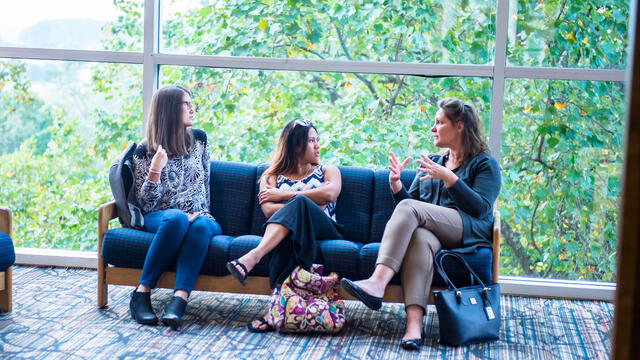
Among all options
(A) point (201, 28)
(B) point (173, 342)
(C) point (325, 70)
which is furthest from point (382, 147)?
(B) point (173, 342)

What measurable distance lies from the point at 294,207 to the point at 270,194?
0.96 feet

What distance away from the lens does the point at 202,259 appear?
124 inches

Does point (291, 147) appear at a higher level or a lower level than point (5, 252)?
higher

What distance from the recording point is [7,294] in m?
3.15

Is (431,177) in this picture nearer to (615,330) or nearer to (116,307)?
(116,307)

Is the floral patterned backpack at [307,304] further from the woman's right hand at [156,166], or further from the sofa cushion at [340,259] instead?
the woman's right hand at [156,166]

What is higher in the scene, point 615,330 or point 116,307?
point 615,330

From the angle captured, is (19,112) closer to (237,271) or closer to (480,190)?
(237,271)

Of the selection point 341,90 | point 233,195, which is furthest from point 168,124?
point 341,90

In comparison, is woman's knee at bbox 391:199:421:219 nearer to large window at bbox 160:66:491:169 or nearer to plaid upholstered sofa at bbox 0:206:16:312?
large window at bbox 160:66:491:169

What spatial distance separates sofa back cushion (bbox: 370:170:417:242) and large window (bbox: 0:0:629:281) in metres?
0.38

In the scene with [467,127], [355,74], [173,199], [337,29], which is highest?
[337,29]

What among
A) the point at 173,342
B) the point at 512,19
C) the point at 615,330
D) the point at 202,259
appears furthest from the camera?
the point at 512,19

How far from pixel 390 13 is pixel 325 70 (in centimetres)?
55
